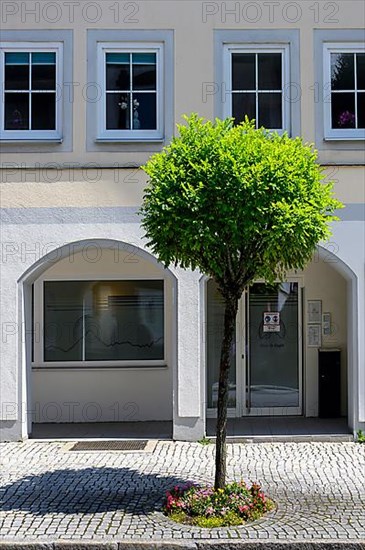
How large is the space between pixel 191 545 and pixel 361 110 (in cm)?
751

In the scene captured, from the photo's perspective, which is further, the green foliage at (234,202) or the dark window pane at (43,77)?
the dark window pane at (43,77)

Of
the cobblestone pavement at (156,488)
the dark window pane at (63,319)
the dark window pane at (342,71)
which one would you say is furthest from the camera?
the dark window pane at (63,319)

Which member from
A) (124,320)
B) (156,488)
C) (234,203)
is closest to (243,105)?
(124,320)

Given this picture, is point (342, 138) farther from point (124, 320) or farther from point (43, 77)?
point (124, 320)

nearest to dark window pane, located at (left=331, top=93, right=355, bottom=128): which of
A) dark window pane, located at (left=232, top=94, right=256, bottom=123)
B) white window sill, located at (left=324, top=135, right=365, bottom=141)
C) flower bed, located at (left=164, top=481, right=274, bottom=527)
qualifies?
white window sill, located at (left=324, top=135, right=365, bottom=141)

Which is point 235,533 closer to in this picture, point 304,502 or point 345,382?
point 304,502

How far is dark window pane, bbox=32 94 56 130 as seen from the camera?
1197 centimetres

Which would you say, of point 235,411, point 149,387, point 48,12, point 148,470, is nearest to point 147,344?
point 149,387

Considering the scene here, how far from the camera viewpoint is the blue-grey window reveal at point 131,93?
12.0 meters

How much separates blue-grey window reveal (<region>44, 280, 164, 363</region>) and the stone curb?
6738 millimetres

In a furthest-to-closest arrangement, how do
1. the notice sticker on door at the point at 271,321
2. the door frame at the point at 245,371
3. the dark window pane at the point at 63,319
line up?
the notice sticker on door at the point at 271,321
the dark window pane at the point at 63,319
the door frame at the point at 245,371

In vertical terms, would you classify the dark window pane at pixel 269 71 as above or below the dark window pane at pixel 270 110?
above

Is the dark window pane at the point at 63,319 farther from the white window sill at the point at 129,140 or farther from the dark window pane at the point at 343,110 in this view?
the dark window pane at the point at 343,110

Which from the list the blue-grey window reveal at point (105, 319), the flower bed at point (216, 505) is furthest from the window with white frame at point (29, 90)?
the flower bed at point (216, 505)
